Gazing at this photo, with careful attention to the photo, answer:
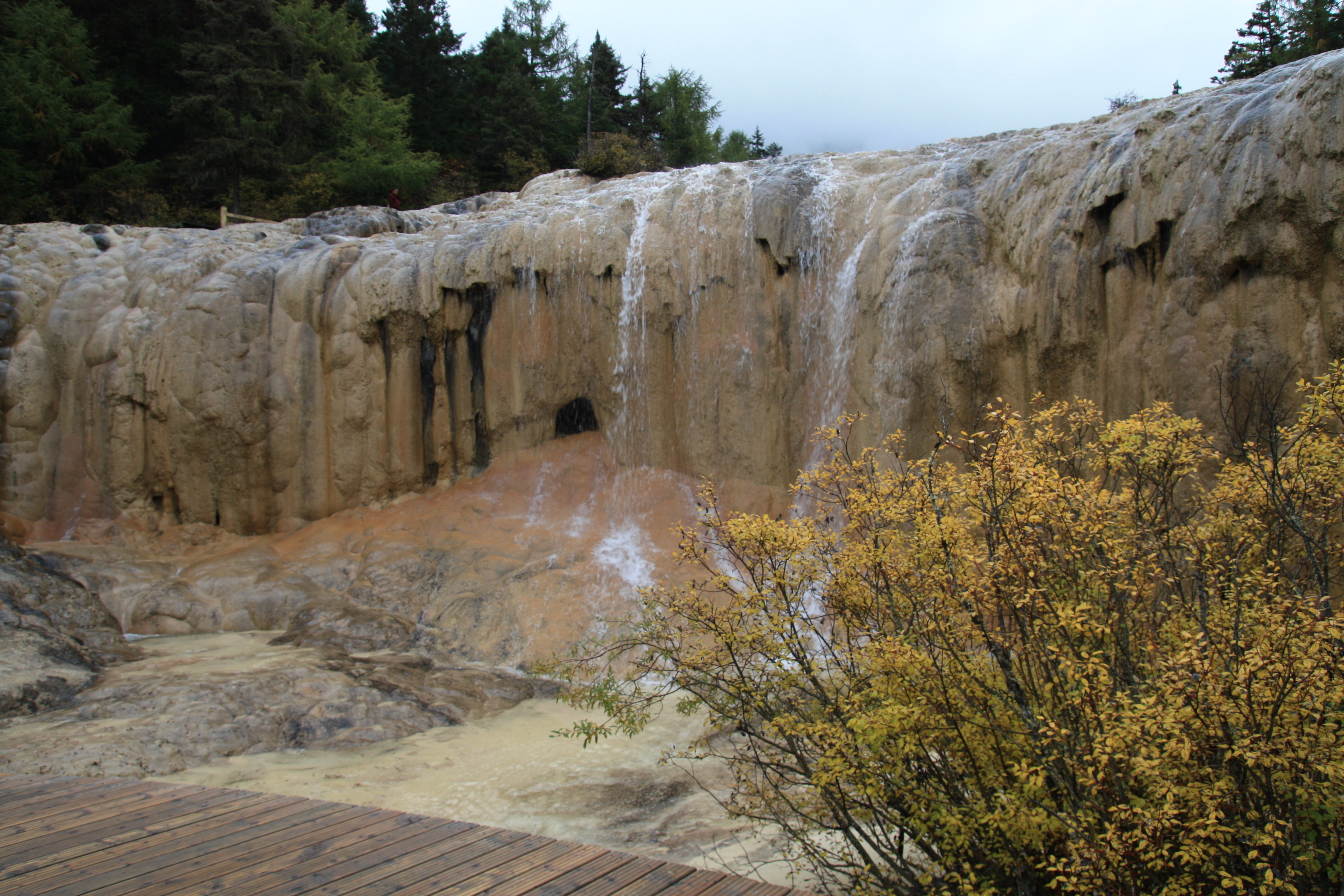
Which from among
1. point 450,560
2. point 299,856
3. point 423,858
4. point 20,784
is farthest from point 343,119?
point 423,858

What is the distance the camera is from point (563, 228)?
13.0 metres

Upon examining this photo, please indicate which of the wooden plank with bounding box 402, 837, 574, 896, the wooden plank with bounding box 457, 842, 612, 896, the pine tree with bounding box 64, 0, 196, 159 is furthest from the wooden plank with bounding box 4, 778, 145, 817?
the pine tree with bounding box 64, 0, 196, 159

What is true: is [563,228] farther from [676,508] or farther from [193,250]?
[193,250]

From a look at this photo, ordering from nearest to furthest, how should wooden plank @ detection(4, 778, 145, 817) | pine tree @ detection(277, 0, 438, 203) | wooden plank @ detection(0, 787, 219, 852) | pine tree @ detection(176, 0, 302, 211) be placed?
wooden plank @ detection(0, 787, 219, 852) < wooden plank @ detection(4, 778, 145, 817) < pine tree @ detection(176, 0, 302, 211) < pine tree @ detection(277, 0, 438, 203)

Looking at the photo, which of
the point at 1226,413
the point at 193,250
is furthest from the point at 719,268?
the point at 193,250

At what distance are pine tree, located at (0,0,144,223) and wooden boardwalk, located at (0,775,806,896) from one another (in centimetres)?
2189

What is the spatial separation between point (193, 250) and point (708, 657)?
13.6 m

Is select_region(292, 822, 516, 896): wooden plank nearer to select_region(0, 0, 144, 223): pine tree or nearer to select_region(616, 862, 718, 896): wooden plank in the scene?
select_region(616, 862, 718, 896): wooden plank

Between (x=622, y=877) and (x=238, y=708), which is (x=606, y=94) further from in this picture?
(x=622, y=877)

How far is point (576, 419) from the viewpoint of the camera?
13.6 m

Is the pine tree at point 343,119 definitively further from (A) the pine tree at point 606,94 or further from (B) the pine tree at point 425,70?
(A) the pine tree at point 606,94

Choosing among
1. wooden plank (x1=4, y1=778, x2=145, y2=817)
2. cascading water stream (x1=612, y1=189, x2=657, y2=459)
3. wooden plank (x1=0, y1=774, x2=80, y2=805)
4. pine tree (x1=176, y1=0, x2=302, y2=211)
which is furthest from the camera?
pine tree (x1=176, y1=0, x2=302, y2=211)

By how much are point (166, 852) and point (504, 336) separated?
1031 centimetres

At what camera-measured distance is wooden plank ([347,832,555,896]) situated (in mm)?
3172
